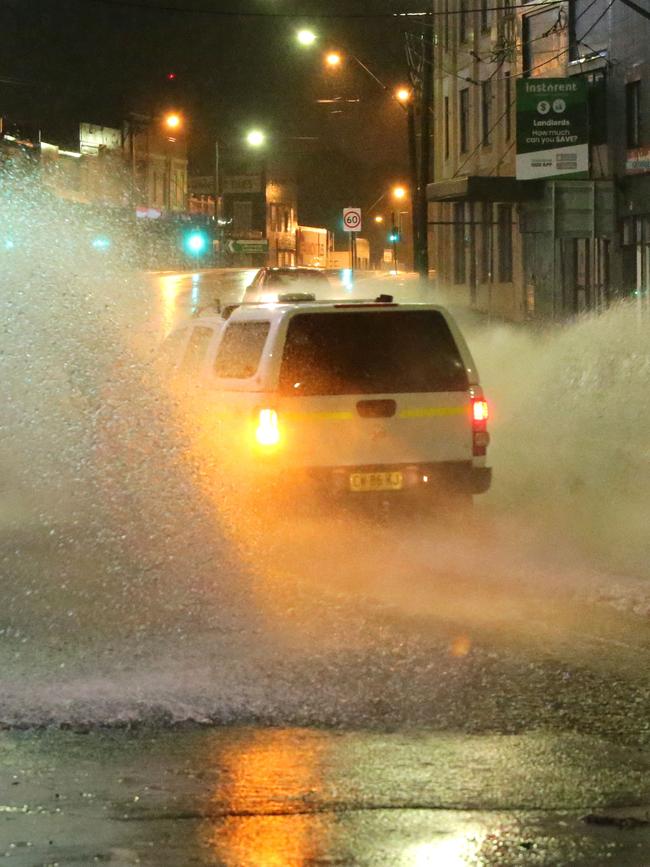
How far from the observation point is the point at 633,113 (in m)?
29.2

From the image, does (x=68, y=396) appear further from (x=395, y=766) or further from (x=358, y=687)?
(x=395, y=766)

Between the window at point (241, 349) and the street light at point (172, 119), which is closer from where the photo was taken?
the window at point (241, 349)

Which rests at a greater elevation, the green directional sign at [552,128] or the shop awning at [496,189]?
the green directional sign at [552,128]

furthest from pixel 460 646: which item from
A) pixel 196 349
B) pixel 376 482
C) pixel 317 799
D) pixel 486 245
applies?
pixel 486 245

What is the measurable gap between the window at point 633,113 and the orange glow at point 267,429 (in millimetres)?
21001

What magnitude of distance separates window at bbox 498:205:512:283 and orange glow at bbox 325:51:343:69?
301 inches

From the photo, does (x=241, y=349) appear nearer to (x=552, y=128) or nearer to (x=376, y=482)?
(x=376, y=482)

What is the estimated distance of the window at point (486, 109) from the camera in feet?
127

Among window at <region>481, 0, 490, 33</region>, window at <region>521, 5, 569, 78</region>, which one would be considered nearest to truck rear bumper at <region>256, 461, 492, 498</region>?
window at <region>521, 5, 569, 78</region>

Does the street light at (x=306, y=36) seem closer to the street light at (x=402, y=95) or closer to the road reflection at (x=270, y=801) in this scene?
the street light at (x=402, y=95)

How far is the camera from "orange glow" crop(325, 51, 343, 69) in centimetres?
3107

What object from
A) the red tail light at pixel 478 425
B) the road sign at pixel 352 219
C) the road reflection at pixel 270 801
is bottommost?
the road reflection at pixel 270 801

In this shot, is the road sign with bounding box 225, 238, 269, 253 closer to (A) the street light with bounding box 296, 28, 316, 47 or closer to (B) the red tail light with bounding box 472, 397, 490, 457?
(A) the street light with bounding box 296, 28, 316, 47

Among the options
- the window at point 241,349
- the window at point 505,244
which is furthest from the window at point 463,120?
the window at point 241,349
